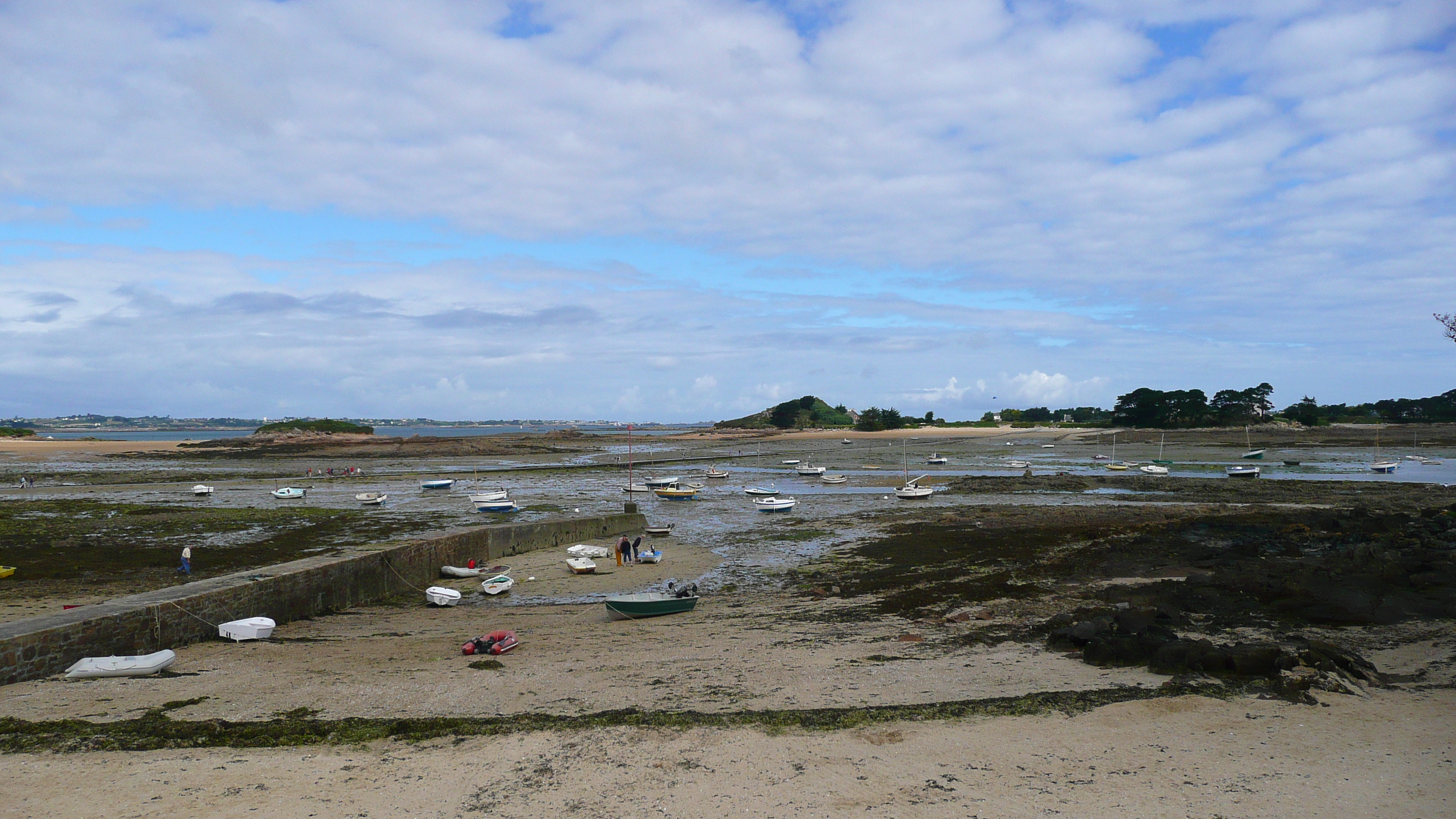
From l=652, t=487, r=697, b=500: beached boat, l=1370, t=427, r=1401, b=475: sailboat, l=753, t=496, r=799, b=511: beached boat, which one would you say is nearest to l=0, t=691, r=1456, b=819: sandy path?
l=753, t=496, r=799, b=511: beached boat

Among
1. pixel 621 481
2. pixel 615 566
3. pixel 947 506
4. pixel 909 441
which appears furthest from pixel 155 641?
pixel 909 441

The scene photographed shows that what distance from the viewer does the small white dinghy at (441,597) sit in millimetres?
16688

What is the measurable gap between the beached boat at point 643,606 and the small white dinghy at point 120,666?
7.24 metres

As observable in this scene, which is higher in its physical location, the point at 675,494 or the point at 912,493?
the point at 912,493

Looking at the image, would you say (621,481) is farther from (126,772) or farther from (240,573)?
(126,772)

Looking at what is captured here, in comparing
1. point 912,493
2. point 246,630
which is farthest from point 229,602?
point 912,493

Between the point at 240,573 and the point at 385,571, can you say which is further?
the point at 385,571

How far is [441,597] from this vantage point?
54.9ft

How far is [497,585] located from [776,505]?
1827cm

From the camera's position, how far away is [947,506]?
1364 inches

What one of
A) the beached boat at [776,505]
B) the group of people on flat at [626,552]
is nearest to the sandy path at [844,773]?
the group of people on flat at [626,552]

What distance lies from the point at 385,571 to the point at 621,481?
33.6 meters

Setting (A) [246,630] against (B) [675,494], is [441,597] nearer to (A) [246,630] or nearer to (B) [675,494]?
(A) [246,630]

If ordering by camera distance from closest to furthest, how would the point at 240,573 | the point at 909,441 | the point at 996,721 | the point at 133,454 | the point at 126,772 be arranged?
the point at 126,772 → the point at 996,721 → the point at 240,573 → the point at 133,454 → the point at 909,441
